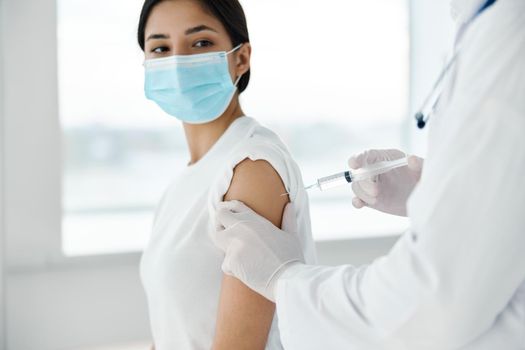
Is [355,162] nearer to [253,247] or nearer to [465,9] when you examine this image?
[253,247]

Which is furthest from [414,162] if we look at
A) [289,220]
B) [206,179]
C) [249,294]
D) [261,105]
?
[261,105]

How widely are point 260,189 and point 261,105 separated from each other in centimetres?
150

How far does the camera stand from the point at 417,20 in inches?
117

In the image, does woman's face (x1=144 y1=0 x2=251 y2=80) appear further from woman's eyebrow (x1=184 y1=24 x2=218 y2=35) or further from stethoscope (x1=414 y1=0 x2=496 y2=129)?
stethoscope (x1=414 y1=0 x2=496 y2=129)

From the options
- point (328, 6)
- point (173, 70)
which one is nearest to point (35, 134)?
point (173, 70)

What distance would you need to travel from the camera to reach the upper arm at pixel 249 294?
3.97 feet

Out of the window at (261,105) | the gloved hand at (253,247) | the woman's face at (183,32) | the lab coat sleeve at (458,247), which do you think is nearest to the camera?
the lab coat sleeve at (458,247)

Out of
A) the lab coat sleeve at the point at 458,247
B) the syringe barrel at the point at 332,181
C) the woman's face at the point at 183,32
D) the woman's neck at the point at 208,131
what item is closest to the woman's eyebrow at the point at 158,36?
the woman's face at the point at 183,32

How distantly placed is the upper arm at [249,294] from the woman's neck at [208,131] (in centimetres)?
32

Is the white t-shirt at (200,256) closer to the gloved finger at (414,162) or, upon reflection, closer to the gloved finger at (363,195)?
the gloved finger at (363,195)

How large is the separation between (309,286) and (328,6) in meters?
2.13

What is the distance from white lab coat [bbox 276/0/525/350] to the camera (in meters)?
0.68

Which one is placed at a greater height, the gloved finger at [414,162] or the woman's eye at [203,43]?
the woman's eye at [203,43]

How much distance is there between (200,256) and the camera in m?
1.34
